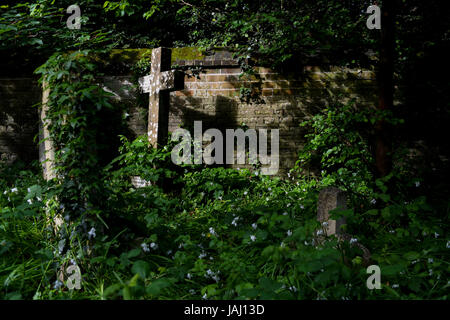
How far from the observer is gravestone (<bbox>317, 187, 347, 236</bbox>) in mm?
2502

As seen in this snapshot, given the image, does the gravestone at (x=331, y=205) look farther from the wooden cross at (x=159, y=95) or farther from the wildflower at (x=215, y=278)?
the wooden cross at (x=159, y=95)

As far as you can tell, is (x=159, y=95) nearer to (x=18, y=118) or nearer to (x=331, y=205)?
(x=331, y=205)

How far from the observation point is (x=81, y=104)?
2.34m

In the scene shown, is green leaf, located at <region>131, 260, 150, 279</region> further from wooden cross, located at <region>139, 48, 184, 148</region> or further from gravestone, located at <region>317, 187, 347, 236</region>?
wooden cross, located at <region>139, 48, 184, 148</region>

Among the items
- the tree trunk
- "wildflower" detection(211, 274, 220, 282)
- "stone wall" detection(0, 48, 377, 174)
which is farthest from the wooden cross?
"wildflower" detection(211, 274, 220, 282)

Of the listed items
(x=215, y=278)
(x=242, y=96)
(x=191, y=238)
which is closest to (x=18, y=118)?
(x=242, y=96)

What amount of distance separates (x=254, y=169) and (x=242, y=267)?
350cm

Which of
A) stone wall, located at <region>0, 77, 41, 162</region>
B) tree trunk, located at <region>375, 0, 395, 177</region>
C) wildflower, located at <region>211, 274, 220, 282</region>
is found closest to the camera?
wildflower, located at <region>211, 274, 220, 282</region>

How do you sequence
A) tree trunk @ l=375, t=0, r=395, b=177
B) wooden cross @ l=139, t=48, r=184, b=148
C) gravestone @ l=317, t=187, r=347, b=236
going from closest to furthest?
gravestone @ l=317, t=187, r=347, b=236 < tree trunk @ l=375, t=0, r=395, b=177 < wooden cross @ l=139, t=48, r=184, b=148

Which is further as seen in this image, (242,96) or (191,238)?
(242,96)

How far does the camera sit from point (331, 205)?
2578 mm

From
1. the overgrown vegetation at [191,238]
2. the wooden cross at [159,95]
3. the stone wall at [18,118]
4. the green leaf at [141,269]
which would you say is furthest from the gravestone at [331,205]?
the stone wall at [18,118]

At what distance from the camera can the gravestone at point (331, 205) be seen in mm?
→ 2502
